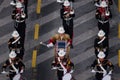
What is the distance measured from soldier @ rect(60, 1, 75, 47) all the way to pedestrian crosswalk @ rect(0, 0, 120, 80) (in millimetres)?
728

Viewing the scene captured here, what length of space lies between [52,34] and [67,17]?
1823 mm

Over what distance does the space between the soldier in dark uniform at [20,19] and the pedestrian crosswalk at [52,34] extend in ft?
2.39

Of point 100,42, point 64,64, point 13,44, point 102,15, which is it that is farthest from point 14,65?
point 102,15

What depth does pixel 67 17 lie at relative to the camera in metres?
27.7

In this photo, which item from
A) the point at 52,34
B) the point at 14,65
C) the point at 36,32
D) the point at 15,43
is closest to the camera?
the point at 14,65

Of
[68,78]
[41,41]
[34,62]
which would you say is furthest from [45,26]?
[68,78]

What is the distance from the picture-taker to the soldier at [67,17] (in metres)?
27.5

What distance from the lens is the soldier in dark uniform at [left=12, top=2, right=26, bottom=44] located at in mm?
27531

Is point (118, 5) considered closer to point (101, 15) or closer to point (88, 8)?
point (88, 8)

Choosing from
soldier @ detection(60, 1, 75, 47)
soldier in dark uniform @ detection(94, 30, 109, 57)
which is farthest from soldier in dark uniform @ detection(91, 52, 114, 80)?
soldier @ detection(60, 1, 75, 47)

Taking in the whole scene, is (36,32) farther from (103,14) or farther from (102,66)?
(102,66)

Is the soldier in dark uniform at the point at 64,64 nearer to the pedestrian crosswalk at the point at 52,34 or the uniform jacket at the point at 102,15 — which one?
the pedestrian crosswalk at the point at 52,34

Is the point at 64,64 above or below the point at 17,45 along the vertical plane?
below

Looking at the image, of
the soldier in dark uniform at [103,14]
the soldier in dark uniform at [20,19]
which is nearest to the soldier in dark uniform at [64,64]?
the soldier in dark uniform at [20,19]
